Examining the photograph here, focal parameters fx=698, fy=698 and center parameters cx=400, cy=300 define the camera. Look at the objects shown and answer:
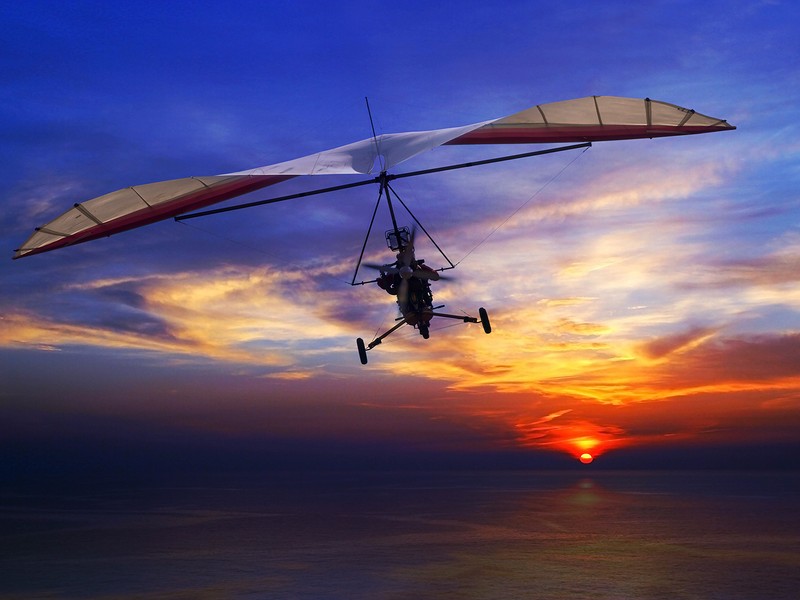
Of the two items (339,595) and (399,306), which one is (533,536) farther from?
(399,306)

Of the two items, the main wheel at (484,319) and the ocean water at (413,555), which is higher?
the main wheel at (484,319)

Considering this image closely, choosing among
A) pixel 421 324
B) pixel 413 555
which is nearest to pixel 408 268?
pixel 421 324

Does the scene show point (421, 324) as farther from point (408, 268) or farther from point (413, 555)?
point (413, 555)

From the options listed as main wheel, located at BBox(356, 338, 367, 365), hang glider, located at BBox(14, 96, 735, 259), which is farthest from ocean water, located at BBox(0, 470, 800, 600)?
hang glider, located at BBox(14, 96, 735, 259)

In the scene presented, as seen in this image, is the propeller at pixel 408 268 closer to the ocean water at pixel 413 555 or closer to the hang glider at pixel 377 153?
the hang glider at pixel 377 153

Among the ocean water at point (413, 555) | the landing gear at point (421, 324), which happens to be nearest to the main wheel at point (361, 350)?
the landing gear at point (421, 324)

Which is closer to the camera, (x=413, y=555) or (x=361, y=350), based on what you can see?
(x=361, y=350)

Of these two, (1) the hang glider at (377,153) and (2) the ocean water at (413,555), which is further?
(2) the ocean water at (413,555)

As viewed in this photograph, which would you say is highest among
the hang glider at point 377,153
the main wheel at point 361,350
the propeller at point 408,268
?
the hang glider at point 377,153

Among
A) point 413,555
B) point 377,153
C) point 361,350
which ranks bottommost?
point 413,555
